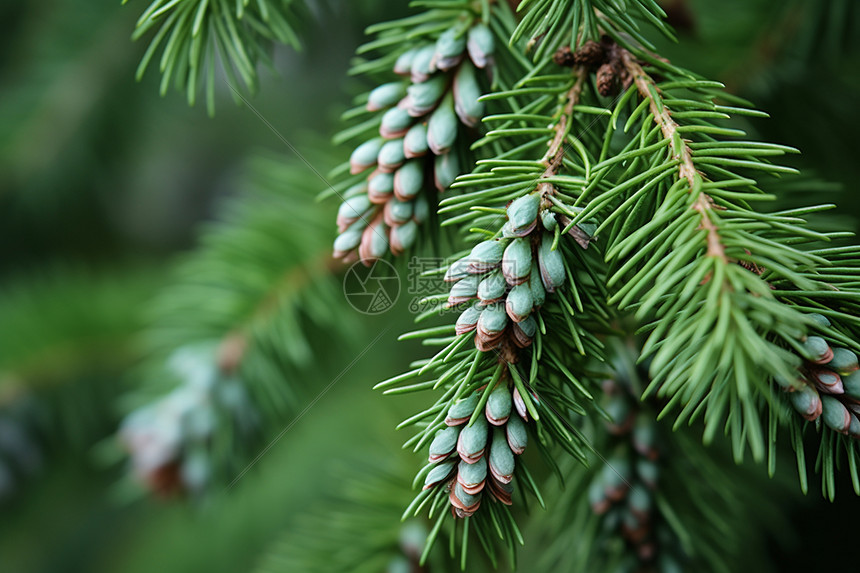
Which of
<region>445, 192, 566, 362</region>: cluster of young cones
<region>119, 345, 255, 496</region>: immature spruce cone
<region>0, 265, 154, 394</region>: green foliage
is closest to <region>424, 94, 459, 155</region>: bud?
<region>445, 192, 566, 362</region>: cluster of young cones

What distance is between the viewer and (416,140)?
17.1 inches

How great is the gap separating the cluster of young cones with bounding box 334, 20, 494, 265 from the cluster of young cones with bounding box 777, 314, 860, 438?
0.26 m

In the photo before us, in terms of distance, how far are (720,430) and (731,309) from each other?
40cm

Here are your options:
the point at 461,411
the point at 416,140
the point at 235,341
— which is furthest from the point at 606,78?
the point at 235,341

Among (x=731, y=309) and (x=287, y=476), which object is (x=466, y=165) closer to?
(x=731, y=309)

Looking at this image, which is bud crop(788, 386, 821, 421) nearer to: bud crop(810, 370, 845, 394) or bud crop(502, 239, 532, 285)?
bud crop(810, 370, 845, 394)

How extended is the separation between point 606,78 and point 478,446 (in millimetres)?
261

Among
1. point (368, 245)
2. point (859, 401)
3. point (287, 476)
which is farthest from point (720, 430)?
point (287, 476)

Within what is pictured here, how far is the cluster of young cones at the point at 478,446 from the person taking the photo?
1.09 ft

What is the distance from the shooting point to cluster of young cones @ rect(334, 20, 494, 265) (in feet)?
1.43

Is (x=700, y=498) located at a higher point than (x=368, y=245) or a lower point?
lower

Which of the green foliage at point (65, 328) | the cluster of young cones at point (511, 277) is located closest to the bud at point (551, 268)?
the cluster of young cones at point (511, 277)

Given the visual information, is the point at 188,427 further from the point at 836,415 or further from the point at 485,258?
the point at 836,415

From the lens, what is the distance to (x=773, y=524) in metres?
0.69
